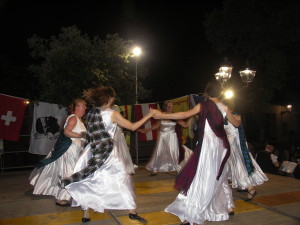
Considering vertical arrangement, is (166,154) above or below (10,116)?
below

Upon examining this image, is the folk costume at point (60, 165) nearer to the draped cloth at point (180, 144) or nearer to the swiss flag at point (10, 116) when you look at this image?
the draped cloth at point (180, 144)

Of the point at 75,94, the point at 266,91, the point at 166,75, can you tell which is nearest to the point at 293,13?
the point at 266,91

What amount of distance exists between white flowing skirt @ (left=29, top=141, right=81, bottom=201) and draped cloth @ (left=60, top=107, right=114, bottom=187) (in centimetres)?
135

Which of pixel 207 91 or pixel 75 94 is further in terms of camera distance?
pixel 75 94

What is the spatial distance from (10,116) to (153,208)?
21.5 ft

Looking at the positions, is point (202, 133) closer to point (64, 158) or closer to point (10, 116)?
point (64, 158)

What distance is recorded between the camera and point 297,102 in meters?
38.2

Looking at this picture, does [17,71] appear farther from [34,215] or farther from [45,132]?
[34,215]

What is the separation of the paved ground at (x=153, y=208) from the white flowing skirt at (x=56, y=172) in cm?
24

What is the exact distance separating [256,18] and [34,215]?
19131 millimetres

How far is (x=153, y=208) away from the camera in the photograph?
5.31 meters

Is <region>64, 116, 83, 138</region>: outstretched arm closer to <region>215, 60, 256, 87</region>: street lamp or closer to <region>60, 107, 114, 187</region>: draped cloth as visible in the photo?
<region>60, 107, 114, 187</region>: draped cloth

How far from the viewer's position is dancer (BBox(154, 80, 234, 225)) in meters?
4.08

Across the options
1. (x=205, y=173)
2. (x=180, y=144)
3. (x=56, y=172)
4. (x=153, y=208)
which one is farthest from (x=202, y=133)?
(x=180, y=144)
